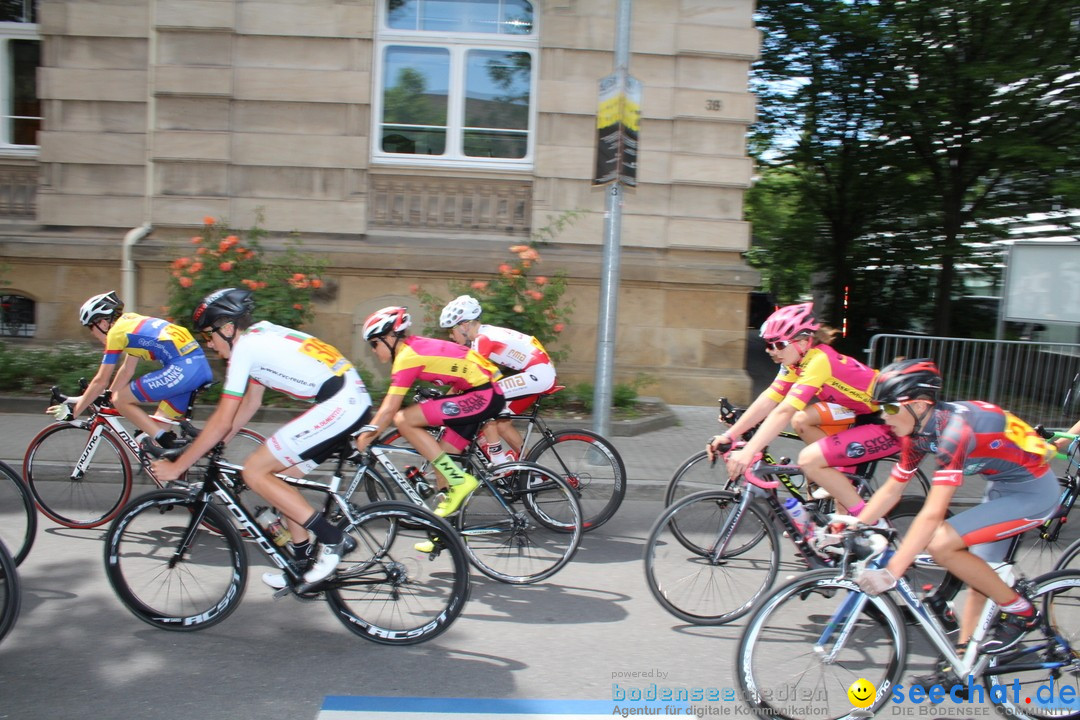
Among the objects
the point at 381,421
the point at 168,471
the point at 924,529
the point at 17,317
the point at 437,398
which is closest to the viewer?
the point at 924,529

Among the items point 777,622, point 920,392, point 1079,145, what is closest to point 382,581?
point 777,622

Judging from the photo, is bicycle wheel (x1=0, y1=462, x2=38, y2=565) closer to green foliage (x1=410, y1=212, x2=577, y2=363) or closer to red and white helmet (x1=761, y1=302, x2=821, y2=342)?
red and white helmet (x1=761, y1=302, x2=821, y2=342)

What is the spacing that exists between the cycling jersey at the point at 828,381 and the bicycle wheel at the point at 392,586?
2.28 metres

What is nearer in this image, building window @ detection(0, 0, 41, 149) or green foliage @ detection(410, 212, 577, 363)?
green foliage @ detection(410, 212, 577, 363)

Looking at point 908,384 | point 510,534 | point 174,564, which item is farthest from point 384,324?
point 908,384

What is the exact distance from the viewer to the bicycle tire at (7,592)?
4.04 m

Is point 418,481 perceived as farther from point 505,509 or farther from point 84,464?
point 84,464

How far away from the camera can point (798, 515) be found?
5.10m

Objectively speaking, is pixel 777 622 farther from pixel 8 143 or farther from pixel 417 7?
pixel 8 143

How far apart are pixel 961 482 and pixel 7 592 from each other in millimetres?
4378

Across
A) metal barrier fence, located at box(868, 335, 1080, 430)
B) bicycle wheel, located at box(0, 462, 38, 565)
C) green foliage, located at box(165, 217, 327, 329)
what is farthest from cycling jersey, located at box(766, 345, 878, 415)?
green foliage, located at box(165, 217, 327, 329)

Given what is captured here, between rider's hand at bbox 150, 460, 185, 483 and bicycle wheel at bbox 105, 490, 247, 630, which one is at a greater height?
rider's hand at bbox 150, 460, 185, 483

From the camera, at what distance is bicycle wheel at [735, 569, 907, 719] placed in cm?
363

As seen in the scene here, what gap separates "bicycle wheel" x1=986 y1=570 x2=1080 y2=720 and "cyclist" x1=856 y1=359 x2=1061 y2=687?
0.06 meters
